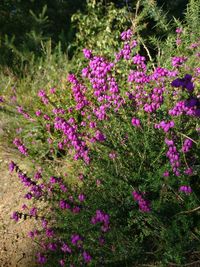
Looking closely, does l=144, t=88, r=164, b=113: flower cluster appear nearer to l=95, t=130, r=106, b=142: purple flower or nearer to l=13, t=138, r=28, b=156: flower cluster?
l=95, t=130, r=106, b=142: purple flower

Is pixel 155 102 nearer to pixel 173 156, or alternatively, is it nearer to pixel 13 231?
pixel 173 156

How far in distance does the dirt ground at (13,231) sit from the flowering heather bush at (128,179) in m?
0.35

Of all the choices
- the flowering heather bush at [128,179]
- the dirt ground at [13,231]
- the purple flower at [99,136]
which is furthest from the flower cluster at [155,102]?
the dirt ground at [13,231]

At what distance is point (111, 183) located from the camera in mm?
2660

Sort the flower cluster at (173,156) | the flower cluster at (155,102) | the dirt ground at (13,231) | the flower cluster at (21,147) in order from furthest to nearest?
the dirt ground at (13,231) < the flower cluster at (21,147) < the flower cluster at (155,102) < the flower cluster at (173,156)

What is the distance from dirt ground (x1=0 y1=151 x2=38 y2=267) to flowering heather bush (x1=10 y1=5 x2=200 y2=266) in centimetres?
35

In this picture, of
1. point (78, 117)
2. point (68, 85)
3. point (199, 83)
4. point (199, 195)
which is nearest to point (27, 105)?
point (68, 85)

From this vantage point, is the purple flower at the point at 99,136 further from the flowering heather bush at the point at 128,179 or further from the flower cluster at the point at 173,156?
the flower cluster at the point at 173,156

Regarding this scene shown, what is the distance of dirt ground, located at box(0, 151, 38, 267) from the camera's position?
3.11m

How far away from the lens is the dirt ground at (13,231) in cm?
311

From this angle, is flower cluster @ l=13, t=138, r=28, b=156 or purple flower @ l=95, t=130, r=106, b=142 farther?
flower cluster @ l=13, t=138, r=28, b=156

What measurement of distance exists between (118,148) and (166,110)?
16.6 inches

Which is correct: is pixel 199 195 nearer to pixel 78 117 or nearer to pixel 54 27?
pixel 78 117

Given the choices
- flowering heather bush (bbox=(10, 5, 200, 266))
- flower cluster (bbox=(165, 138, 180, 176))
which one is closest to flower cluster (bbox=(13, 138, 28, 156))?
flowering heather bush (bbox=(10, 5, 200, 266))
